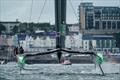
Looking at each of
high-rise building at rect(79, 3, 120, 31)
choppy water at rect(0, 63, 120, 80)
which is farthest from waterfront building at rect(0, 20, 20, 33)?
choppy water at rect(0, 63, 120, 80)

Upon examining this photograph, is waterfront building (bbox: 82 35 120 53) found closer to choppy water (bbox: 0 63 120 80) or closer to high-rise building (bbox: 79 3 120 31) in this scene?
high-rise building (bbox: 79 3 120 31)

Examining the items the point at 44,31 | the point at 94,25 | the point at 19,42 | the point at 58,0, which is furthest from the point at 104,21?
the point at 58,0

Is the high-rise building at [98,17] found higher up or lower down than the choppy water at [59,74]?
higher up

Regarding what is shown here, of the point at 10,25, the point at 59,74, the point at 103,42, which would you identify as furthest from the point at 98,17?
the point at 59,74

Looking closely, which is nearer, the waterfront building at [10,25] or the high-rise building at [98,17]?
the high-rise building at [98,17]

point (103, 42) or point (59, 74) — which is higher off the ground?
point (103, 42)

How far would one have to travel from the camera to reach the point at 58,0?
48.6m

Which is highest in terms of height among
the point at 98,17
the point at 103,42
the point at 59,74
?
the point at 98,17

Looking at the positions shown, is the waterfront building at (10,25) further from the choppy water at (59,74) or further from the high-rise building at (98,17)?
the choppy water at (59,74)

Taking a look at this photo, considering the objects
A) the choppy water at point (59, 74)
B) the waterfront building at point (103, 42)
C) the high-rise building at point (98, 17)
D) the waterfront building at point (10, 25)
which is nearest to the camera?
the choppy water at point (59, 74)

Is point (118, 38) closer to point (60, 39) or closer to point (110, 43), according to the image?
point (110, 43)

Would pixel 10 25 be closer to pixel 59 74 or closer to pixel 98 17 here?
pixel 98 17

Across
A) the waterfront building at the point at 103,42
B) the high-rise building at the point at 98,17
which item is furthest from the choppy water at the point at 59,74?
the high-rise building at the point at 98,17

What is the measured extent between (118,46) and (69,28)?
694cm
